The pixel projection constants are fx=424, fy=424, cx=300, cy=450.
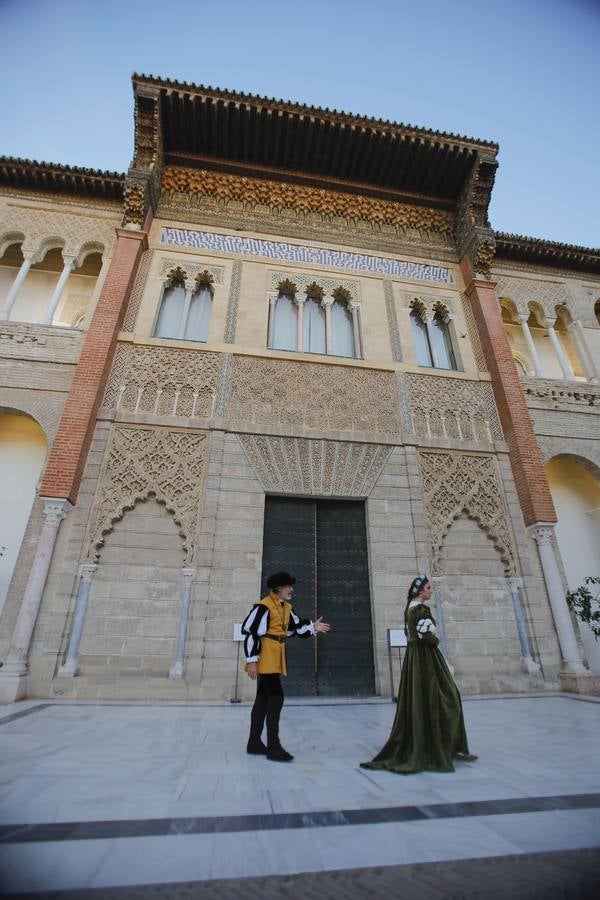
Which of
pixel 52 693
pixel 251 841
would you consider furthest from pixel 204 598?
pixel 251 841

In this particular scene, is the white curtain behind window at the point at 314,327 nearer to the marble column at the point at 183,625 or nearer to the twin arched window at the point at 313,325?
the twin arched window at the point at 313,325

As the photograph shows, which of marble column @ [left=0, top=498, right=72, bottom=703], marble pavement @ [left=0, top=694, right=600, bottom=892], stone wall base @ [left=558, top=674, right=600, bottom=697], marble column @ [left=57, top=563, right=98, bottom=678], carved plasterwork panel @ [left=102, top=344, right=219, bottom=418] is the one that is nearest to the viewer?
marble pavement @ [left=0, top=694, right=600, bottom=892]

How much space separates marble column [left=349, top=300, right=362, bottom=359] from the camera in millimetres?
7539

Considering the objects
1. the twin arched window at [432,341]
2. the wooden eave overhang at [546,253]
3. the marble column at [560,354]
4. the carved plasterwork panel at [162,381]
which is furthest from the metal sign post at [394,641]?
the wooden eave overhang at [546,253]

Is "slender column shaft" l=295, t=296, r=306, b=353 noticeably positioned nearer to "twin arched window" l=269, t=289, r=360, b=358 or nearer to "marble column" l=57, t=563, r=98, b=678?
"twin arched window" l=269, t=289, r=360, b=358

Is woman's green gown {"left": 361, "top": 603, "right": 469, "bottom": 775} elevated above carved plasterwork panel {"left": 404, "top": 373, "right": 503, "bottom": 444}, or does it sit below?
below

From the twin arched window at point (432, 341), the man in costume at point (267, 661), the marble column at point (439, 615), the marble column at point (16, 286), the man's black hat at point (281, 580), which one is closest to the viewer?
the man in costume at point (267, 661)

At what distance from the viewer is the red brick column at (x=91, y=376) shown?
537cm

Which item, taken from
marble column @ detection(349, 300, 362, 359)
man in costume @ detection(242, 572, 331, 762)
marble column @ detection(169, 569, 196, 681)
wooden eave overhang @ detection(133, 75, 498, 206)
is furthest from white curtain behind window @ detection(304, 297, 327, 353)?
man in costume @ detection(242, 572, 331, 762)

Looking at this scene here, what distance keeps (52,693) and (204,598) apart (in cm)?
184

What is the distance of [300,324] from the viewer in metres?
7.52

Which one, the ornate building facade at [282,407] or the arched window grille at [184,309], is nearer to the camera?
the ornate building facade at [282,407]

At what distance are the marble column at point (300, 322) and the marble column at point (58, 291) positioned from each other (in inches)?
157

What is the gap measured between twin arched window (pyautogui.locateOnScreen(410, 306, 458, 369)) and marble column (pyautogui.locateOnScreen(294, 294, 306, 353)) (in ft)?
7.06
